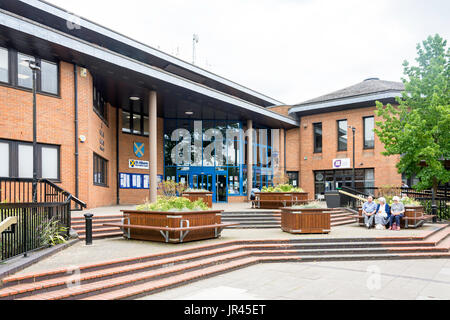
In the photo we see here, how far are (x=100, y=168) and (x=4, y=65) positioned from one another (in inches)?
296

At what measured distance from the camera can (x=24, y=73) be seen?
1380 cm

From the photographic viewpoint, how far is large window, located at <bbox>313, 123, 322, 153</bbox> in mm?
31047

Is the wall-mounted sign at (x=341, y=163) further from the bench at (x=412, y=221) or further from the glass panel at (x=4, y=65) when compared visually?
the glass panel at (x=4, y=65)

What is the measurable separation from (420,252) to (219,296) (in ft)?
22.8

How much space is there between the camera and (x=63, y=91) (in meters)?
15.2

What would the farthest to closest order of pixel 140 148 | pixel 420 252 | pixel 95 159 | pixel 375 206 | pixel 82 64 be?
pixel 140 148 → pixel 95 159 → pixel 82 64 → pixel 375 206 → pixel 420 252

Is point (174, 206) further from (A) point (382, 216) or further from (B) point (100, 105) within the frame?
(B) point (100, 105)

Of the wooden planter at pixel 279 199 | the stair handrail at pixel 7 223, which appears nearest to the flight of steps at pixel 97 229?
the stair handrail at pixel 7 223

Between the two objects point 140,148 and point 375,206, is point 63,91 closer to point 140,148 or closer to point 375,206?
point 140,148

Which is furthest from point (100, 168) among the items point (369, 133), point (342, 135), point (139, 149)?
point (369, 133)

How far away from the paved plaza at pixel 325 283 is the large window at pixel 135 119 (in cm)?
1713

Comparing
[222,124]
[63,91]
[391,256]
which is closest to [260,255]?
[391,256]

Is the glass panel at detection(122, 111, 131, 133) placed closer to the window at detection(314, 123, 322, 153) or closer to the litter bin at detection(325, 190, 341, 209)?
the litter bin at detection(325, 190, 341, 209)

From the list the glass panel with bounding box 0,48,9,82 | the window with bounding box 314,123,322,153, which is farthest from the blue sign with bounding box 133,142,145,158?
the window with bounding box 314,123,322,153
